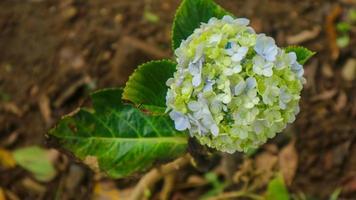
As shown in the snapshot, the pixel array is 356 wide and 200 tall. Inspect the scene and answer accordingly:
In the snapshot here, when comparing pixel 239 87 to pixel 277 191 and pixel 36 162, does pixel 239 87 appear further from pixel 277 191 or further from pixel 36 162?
pixel 36 162

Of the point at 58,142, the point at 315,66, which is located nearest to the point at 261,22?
the point at 315,66

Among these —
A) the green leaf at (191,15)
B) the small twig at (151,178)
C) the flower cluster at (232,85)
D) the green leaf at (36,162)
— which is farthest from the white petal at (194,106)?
the green leaf at (36,162)

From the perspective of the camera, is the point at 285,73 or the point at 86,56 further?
the point at 86,56

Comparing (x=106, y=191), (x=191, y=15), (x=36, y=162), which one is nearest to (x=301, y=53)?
(x=191, y=15)

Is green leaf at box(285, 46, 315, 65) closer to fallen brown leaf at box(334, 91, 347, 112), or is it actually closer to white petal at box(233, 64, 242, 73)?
white petal at box(233, 64, 242, 73)

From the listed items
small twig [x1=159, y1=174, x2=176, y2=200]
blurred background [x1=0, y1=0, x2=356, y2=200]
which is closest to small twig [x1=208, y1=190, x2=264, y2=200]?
blurred background [x1=0, y1=0, x2=356, y2=200]

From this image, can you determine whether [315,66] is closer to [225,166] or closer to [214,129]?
[225,166]

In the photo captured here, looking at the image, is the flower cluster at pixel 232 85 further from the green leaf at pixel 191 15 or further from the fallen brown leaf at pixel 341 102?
the fallen brown leaf at pixel 341 102
